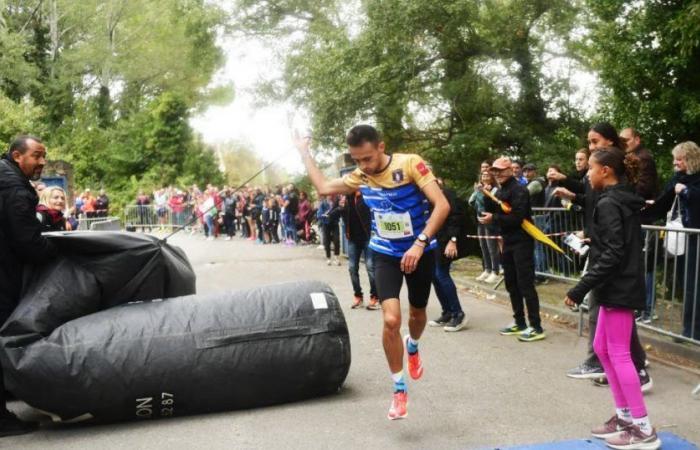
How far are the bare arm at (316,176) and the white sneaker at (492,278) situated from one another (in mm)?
6388

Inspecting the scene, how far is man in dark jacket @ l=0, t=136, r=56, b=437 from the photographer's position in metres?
4.90

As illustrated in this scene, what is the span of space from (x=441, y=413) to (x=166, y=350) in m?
2.01

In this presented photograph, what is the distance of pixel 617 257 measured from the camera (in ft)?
14.1

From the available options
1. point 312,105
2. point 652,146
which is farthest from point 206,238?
point 652,146

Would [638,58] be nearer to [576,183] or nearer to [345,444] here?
[576,183]

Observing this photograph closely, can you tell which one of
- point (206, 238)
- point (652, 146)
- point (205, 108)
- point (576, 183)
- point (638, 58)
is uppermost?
point (205, 108)

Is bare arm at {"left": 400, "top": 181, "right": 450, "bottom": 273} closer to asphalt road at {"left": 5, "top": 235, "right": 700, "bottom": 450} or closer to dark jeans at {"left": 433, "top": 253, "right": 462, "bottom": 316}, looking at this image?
asphalt road at {"left": 5, "top": 235, "right": 700, "bottom": 450}

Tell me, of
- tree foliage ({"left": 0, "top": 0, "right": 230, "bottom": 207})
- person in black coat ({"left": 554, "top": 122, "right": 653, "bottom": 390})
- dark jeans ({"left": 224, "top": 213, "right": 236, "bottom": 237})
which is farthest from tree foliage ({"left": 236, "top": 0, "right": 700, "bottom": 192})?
tree foliage ({"left": 0, "top": 0, "right": 230, "bottom": 207})

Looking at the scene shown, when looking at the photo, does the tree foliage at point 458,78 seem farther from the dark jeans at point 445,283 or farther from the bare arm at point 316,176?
the bare arm at point 316,176

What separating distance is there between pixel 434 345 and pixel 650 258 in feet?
7.52

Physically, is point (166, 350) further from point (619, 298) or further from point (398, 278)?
point (619, 298)

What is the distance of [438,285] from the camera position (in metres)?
7.93

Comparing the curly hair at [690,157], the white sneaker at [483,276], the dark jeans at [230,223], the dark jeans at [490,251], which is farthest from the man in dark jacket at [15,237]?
the dark jeans at [230,223]

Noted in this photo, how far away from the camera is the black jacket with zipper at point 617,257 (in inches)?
170
